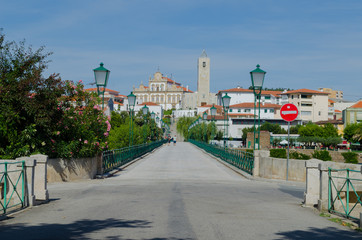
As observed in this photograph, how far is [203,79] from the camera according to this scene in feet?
585

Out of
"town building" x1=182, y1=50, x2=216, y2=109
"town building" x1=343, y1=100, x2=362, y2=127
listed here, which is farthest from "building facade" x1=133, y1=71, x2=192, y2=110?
"town building" x1=343, y1=100, x2=362, y2=127

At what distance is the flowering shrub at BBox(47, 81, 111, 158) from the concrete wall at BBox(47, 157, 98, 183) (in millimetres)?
249

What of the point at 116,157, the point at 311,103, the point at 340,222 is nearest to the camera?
the point at 340,222

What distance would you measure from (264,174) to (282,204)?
26.9 ft

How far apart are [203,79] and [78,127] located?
161220mm

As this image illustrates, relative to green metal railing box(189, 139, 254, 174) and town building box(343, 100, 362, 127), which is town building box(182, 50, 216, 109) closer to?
town building box(343, 100, 362, 127)

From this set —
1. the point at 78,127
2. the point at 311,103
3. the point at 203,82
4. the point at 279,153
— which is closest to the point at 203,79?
the point at 203,82

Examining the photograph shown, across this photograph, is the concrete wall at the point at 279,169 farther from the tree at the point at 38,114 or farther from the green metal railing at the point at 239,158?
the tree at the point at 38,114

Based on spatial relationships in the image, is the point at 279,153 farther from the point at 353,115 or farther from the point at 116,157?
the point at 353,115

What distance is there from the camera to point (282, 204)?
11.7 meters

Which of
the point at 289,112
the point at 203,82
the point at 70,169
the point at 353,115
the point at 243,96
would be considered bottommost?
the point at 70,169

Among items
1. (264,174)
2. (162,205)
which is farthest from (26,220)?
(264,174)

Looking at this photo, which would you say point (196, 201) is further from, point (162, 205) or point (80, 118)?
point (80, 118)

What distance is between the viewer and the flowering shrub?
56.7 feet
